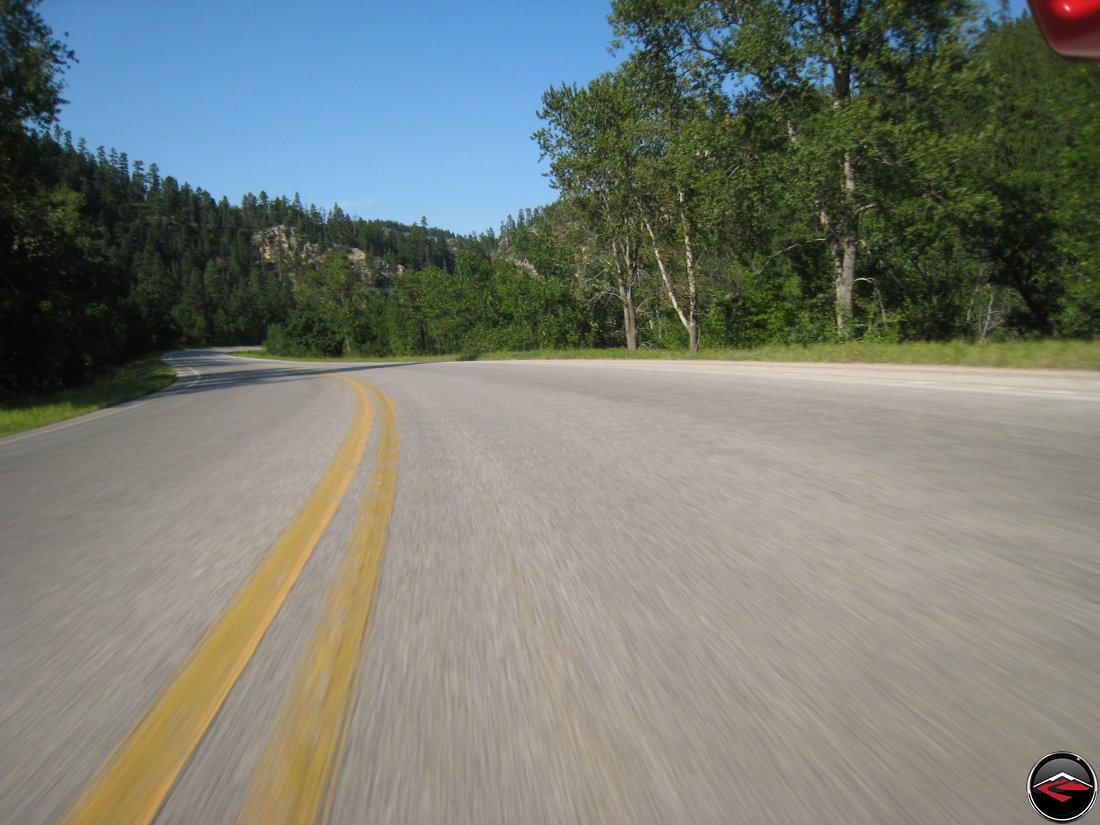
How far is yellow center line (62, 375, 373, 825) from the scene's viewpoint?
4.77 ft

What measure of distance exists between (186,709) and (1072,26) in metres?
3.37

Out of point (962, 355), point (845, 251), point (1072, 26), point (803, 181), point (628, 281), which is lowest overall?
point (962, 355)

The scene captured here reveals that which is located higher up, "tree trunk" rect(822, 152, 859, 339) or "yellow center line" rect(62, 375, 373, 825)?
"tree trunk" rect(822, 152, 859, 339)

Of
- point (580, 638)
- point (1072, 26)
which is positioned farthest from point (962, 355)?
point (580, 638)

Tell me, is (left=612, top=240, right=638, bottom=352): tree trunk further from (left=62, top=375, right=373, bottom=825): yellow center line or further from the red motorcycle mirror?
the red motorcycle mirror

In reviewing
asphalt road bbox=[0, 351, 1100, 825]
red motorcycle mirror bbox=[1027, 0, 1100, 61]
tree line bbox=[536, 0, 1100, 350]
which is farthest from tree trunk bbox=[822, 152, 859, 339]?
red motorcycle mirror bbox=[1027, 0, 1100, 61]

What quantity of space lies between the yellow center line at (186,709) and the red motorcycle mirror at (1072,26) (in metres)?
3.27

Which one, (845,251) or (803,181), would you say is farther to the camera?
(845,251)

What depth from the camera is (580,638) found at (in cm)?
212

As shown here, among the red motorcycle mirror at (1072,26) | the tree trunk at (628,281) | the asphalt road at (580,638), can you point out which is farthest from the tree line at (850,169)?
the red motorcycle mirror at (1072,26)

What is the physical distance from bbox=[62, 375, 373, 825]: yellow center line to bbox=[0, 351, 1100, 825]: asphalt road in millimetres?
11

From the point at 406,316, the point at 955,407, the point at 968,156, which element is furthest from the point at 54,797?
the point at 406,316

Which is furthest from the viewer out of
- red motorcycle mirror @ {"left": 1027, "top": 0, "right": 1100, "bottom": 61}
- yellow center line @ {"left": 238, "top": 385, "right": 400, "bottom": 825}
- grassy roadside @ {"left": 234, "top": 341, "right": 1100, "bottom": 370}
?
grassy roadside @ {"left": 234, "top": 341, "right": 1100, "bottom": 370}

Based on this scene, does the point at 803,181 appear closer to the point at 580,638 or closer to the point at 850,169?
the point at 850,169
